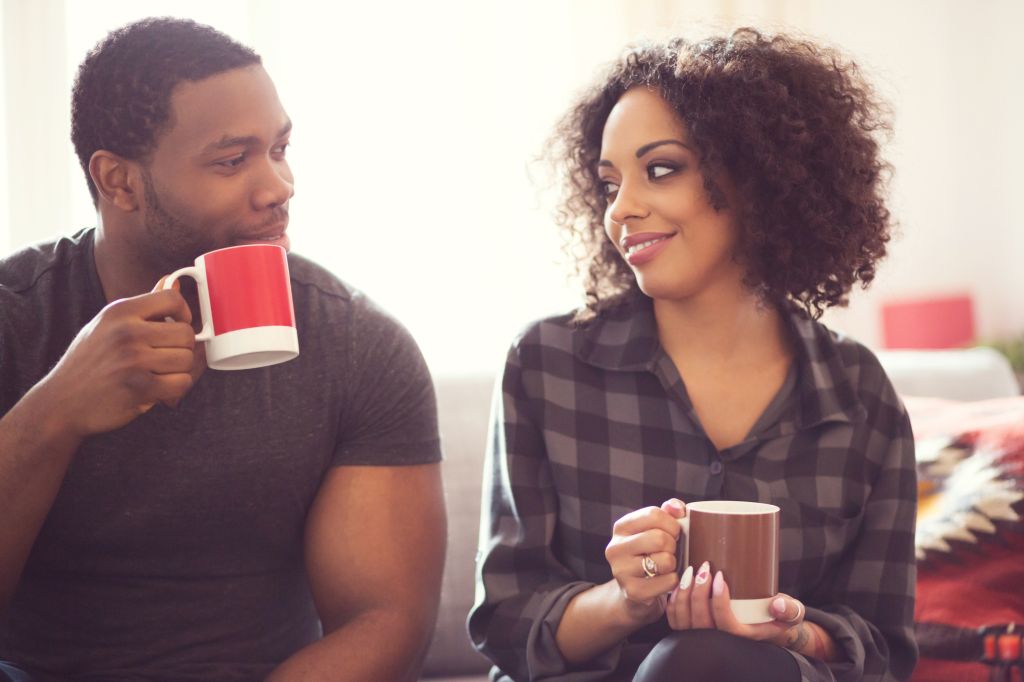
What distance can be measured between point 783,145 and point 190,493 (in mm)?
979

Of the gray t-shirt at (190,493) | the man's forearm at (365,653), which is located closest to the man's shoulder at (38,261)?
the gray t-shirt at (190,493)

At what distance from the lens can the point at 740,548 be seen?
3.81 ft

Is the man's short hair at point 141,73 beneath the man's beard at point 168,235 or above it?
above

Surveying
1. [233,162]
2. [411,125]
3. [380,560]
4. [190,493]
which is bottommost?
[380,560]

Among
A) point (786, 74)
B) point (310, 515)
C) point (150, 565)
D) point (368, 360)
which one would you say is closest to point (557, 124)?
point (786, 74)

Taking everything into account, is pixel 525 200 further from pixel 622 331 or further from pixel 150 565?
pixel 150 565

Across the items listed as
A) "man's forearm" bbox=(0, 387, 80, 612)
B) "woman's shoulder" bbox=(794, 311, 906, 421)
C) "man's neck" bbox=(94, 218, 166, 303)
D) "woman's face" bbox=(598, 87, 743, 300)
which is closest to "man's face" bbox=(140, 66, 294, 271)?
"man's neck" bbox=(94, 218, 166, 303)

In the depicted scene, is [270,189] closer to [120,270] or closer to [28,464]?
[120,270]

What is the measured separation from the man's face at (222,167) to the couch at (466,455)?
2.22ft

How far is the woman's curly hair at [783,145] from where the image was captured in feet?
4.95

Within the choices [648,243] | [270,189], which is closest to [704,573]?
[648,243]

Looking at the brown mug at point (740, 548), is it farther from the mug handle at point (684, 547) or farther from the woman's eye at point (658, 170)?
the woman's eye at point (658, 170)

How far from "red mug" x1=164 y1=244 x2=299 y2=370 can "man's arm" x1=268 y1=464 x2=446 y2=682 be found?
397 mm

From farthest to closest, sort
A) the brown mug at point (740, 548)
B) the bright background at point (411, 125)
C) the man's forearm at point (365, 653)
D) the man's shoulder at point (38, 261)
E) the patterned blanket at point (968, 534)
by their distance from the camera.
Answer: the bright background at point (411, 125) < the patterned blanket at point (968, 534) < the man's shoulder at point (38, 261) < the man's forearm at point (365, 653) < the brown mug at point (740, 548)
